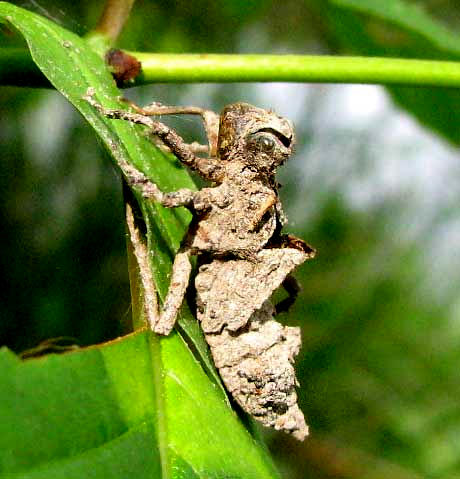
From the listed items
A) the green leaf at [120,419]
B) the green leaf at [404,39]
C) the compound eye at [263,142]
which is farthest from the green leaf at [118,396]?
the green leaf at [404,39]

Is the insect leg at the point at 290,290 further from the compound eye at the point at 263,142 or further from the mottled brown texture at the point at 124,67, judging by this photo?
the mottled brown texture at the point at 124,67

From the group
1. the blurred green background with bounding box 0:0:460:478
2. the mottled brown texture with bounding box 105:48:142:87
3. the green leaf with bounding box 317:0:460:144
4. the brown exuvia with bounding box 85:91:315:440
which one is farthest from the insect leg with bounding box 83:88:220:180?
the blurred green background with bounding box 0:0:460:478

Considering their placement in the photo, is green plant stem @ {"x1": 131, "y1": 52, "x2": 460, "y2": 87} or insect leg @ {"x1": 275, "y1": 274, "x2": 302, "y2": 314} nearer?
green plant stem @ {"x1": 131, "y1": 52, "x2": 460, "y2": 87}

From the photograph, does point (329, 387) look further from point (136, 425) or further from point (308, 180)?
point (136, 425)

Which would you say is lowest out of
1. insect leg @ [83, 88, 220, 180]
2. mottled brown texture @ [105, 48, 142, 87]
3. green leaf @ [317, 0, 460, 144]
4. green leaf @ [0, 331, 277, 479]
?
green leaf @ [0, 331, 277, 479]

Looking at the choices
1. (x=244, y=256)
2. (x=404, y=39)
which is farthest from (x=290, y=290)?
(x=404, y=39)

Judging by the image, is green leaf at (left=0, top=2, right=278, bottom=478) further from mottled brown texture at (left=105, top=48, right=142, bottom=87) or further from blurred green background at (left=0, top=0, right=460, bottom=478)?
blurred green background at (left=0, top=0, right=460, bottom=478)

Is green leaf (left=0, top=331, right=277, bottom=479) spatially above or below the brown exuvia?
below
